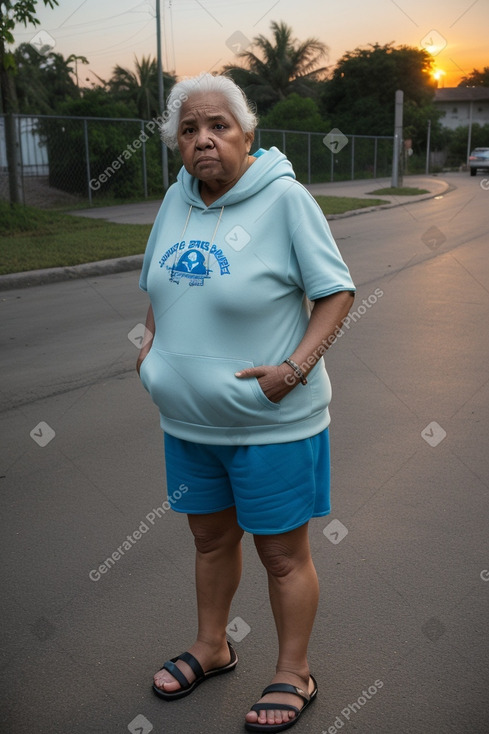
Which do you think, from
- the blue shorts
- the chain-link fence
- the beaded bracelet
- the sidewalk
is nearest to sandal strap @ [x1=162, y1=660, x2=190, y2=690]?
the blue shorts

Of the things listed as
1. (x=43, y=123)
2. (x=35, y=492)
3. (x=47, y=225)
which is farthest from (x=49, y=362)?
(x=43, y=123)

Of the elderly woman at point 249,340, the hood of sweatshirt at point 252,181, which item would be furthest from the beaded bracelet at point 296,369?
the hood of sweatshirt at point 252,181

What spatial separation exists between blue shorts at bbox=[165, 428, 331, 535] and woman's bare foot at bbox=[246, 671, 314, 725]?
19.5 inches

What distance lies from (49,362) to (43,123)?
16739 mm

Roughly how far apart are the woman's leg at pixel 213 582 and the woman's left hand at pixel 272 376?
20.4 inches

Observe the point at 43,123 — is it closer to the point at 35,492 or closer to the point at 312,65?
the point at 35,492

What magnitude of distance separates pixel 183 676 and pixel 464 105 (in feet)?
307

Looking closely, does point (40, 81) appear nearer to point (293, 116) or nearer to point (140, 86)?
point (140, 86)

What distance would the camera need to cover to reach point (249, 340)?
7.38 ft

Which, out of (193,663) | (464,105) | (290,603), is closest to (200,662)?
(193,663)

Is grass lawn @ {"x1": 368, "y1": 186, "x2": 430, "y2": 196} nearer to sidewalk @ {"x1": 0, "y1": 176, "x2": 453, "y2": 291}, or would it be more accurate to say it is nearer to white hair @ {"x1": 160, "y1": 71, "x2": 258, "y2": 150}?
sidewalk @ {"x1": 0, "y1": 176, "x2": 453, "y2": 291}

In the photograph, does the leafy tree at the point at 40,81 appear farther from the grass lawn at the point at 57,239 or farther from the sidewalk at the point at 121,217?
the grass lawn at the point at 57,239

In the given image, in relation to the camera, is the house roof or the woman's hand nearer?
the woman's hand

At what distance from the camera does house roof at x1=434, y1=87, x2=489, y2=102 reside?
84375 mm
